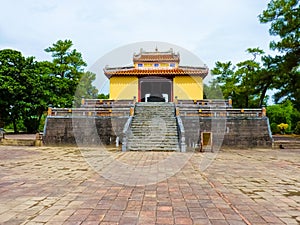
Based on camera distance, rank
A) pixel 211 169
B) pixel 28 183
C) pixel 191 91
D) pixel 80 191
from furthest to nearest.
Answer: pixel 191 91 < pixel 211 169 < pixel 28 183 < pixel 80 191

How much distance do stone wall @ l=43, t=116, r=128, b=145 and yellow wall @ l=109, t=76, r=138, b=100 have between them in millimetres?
7518

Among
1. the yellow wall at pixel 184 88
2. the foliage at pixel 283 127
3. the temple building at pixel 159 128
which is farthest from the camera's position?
the foliage at pixel 283 127

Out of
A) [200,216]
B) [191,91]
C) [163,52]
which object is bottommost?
[200,216]

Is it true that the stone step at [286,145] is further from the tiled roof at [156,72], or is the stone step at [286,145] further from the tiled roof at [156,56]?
the tiled roof at [156,56]

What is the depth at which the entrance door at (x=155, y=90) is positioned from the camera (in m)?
21.3

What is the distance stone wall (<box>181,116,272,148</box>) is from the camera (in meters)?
13.0

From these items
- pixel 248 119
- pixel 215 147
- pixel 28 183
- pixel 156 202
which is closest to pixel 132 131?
pixel 215 147

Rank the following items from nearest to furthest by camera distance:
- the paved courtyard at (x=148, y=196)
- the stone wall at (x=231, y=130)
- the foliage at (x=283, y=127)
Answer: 1. the paved courtyard at (x=148, y=196)
2. the stone wall at (x=231, y=130)
3. the foliage at (x=283, y=127)

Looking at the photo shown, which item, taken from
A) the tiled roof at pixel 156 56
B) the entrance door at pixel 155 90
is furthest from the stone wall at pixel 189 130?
the tiled roof at pixel 156 56

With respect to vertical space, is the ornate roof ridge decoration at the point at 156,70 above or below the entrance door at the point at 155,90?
above

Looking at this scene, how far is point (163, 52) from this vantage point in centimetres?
2475

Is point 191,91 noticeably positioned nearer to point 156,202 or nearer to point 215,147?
point 215,147

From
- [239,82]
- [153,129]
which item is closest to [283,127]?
[239,82]

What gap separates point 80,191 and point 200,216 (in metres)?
2.15
